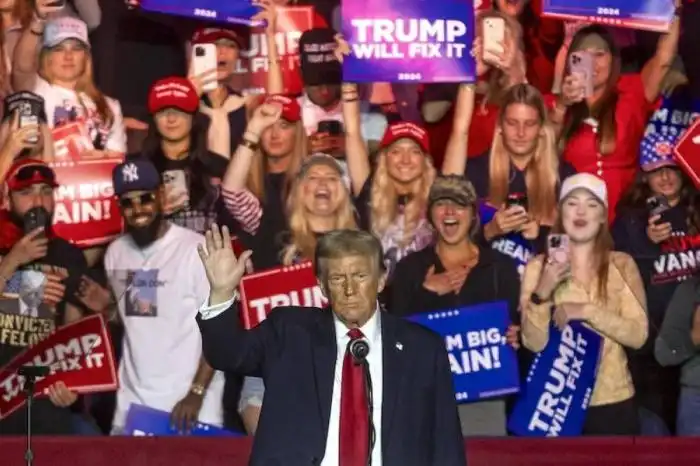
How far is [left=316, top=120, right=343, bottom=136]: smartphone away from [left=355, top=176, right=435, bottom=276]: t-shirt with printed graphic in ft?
0.77

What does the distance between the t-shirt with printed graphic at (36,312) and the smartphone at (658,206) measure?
2.30 meters

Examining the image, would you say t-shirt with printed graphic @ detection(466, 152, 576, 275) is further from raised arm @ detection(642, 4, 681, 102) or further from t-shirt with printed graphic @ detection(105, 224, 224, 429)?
t-shirt with printed graphic @ detection(105, 224, 224, 429)

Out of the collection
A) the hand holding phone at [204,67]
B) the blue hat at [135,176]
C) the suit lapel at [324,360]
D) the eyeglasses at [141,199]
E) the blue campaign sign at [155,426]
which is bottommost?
the blue campaign sign at [155,426]

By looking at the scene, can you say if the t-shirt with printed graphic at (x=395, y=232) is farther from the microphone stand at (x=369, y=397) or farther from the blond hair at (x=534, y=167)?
the microphone stand at (x=369, y=397)

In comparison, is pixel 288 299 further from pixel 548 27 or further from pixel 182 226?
pixel 548 27

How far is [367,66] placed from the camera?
596 centimetres

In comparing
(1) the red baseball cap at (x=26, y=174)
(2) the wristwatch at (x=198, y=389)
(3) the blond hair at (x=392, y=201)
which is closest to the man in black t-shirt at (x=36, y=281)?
(1) the red baseball cap at (x=26, y=174)

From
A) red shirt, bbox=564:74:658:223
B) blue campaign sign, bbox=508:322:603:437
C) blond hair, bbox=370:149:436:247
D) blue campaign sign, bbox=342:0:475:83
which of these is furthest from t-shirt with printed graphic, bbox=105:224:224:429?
red shirt, bbox=564:74:658:223

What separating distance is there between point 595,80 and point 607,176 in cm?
40

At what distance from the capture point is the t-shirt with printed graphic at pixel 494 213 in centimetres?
591

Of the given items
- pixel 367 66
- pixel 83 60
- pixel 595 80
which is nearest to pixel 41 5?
pixel 83 60

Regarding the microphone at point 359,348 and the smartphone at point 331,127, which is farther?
the smartphone at point 331,127

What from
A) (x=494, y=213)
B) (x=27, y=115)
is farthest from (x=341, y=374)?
(x=27, y=115)

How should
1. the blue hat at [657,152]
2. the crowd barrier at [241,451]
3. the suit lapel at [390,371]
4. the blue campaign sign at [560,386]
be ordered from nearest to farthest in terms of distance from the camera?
the suit lapel at [390,371]
the crowd barrier at [241,451]
the blue campaign sign at [560,386]
the blue hat at [657,152]
